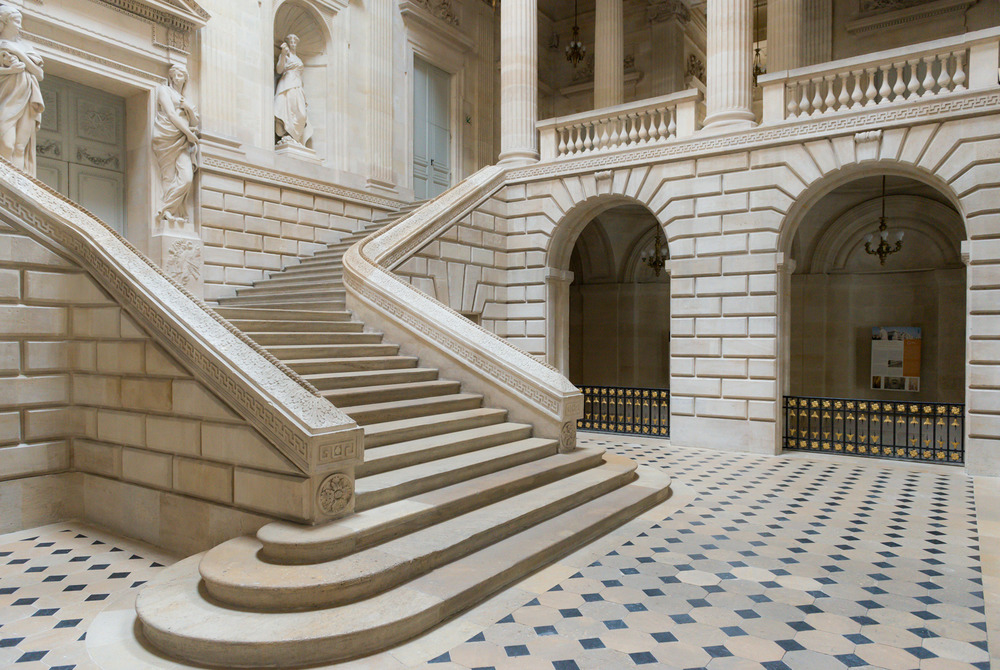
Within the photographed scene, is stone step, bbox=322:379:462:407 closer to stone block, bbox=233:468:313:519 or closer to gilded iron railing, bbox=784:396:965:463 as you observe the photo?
stone block, bbox=233:468:313:519

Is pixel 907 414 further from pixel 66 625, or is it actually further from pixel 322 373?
pixel 66 625

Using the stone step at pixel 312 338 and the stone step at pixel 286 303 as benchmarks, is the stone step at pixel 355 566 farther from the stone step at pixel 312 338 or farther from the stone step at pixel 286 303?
the stone step at pixel 286 303

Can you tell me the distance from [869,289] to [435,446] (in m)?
13.0

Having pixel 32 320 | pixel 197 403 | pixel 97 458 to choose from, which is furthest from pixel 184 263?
pixel 197 403

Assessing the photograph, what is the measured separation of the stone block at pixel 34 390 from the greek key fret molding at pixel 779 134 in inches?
353

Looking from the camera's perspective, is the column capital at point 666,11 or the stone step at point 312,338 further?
the column capital at point 666,11

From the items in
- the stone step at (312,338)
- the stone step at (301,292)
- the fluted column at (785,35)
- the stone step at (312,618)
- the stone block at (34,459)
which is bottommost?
the stone step at (312,618)

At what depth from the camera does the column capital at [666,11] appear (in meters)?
17.9

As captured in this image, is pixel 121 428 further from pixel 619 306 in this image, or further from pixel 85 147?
pixel 619 306

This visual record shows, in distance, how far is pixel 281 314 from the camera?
27.8 feet

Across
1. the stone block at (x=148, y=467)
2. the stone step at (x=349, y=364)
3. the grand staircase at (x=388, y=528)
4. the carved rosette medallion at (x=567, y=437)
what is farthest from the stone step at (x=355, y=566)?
the stone step at (x=349, y=364)

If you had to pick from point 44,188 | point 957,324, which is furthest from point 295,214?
point 957,324

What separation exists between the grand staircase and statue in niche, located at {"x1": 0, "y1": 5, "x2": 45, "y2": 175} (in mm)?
4469

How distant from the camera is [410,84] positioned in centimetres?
1567
